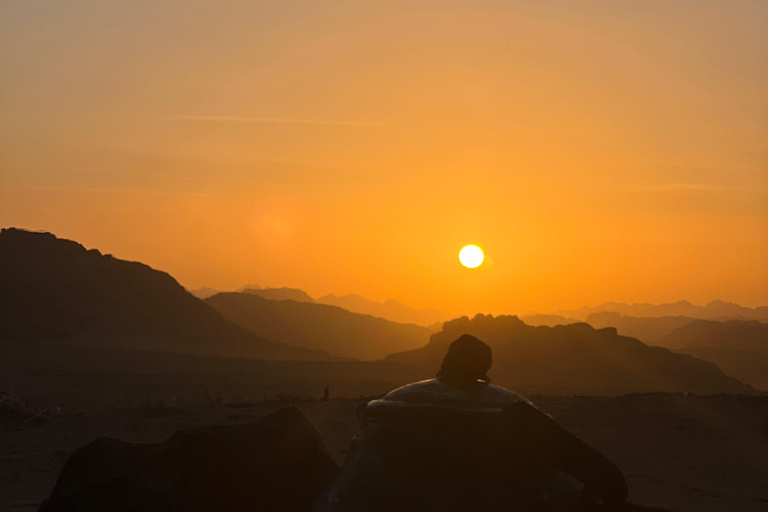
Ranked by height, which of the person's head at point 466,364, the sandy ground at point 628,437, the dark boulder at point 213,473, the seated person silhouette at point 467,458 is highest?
the person's head at point 466,364

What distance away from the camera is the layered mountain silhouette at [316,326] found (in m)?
90.1

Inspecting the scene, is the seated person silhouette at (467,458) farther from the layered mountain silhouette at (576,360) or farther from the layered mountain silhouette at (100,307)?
the layered mountain silhouette at (100,307)

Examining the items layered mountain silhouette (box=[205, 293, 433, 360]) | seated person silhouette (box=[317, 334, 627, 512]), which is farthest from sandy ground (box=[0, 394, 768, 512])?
layered mountain silhouette (box=[205, 293, 433, 360])

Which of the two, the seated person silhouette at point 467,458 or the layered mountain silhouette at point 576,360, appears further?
the layered mountain silhouette at point 576,360

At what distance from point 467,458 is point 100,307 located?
58257 mm

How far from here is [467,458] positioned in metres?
3.40

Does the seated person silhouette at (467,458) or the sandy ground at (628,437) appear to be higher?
the seated person silhouette at (467,458)

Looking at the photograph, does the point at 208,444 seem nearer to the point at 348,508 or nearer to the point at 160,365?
the point at 348,508

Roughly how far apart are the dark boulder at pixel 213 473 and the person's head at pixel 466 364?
5.26ft

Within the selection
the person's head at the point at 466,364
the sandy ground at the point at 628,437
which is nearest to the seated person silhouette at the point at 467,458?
the person's head at the point at 466,364

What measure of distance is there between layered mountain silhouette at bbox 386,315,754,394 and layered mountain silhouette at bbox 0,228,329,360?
14.1 m

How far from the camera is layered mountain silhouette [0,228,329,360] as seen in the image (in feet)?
172

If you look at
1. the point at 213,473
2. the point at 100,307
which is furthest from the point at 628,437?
the point at 100,307

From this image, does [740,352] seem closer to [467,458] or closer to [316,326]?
[316,326]
